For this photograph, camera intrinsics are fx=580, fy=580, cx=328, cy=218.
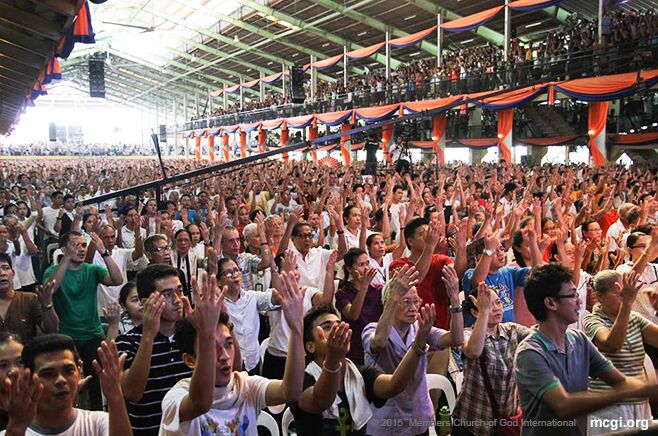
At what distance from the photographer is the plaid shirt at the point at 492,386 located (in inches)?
103

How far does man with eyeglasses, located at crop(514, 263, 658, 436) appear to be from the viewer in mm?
2062

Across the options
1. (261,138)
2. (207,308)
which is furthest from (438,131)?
(207,308)

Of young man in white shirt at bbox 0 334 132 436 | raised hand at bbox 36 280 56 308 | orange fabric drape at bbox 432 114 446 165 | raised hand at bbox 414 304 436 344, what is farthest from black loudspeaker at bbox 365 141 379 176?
young man in white shirt at bbox 0 334 132 436

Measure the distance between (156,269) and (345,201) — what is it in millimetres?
4962

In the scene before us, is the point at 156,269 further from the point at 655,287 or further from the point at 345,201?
the point at 345,201

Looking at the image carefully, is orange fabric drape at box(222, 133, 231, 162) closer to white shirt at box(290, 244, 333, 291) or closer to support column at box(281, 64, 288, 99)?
support column at box(281, 64, 288, 99)

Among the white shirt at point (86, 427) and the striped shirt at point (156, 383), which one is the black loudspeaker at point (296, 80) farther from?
the white shirt at point (86, 427)

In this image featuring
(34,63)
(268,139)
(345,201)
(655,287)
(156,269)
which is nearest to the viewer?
(156,269)

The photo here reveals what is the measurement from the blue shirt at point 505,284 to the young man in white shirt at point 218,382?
5.09 feet

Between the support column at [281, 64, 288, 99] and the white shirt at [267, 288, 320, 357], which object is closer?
the white shirt at [267, 288, 320, 357]

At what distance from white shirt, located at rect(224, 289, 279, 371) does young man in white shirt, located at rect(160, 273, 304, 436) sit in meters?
1.03

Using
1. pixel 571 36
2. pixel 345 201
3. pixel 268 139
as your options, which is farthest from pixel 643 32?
pixel 268 139

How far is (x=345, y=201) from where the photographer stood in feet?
25.2

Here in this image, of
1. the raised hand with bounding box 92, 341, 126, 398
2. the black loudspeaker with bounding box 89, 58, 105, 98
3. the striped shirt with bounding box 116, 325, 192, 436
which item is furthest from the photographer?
the black loudspeaker with bounding box 89, 58, 105, 98
